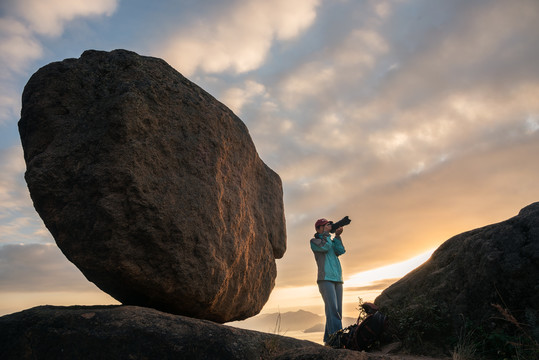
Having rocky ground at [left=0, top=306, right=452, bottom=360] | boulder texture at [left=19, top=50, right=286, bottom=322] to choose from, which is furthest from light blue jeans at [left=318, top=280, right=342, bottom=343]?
rocky ground at [left=0, top=306, right=452, bottom=360]

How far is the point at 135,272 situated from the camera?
502 centimetres

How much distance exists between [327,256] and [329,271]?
330 mm

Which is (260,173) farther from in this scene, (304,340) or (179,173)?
(304,340)

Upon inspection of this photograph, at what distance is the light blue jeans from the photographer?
796 centimetres

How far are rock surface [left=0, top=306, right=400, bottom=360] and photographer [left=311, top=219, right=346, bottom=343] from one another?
3450mm

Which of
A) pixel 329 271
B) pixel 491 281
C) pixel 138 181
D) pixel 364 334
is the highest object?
pixel 138 181

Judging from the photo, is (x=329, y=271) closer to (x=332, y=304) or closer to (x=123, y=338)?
(x=332, y=304)

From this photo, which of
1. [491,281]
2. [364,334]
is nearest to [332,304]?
[364,334]

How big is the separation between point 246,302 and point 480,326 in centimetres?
379

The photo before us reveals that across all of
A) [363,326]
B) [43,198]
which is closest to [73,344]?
[43,198]

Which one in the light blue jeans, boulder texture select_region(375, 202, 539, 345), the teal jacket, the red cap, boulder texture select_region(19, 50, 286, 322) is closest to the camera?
boulder texture select_region(19, 50, 286, 322)

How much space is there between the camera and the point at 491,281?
6.18 meters

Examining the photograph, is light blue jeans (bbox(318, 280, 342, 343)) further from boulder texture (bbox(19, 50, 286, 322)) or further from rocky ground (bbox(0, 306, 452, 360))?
rocky ground (bbox(0, 306, 452, 360))

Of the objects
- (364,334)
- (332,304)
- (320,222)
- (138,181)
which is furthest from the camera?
(320,222)
